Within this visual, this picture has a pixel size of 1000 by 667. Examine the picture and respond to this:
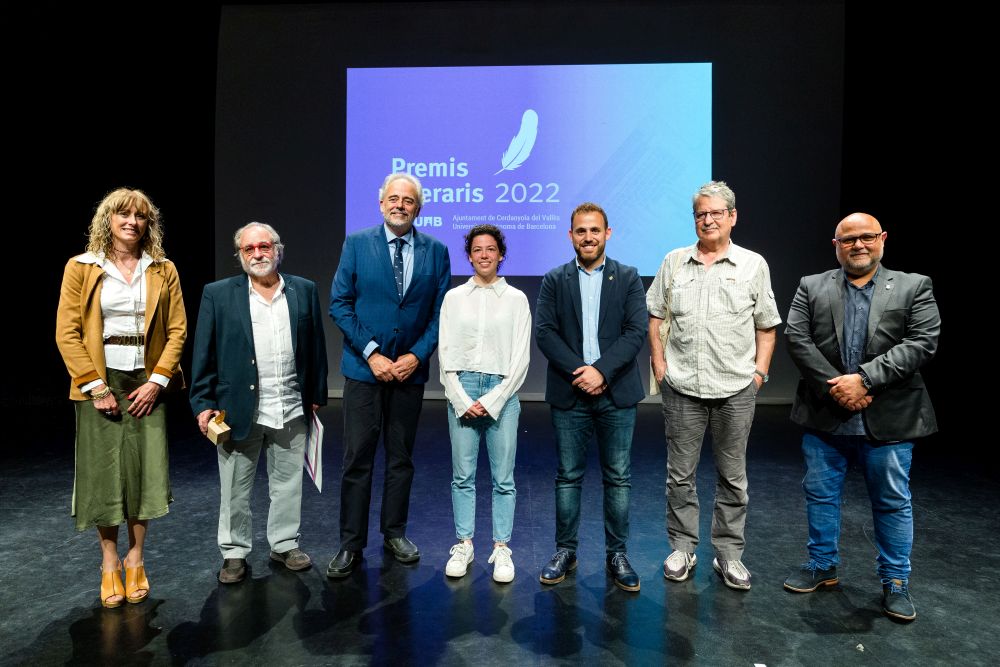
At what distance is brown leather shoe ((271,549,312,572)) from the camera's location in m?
2.65

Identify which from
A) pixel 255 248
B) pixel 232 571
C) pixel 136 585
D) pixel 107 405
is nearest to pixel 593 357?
pixel 255 248

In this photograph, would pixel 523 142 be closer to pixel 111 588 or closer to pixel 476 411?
pixel 476 411

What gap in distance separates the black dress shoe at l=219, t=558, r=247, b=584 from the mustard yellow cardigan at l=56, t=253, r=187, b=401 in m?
0.79

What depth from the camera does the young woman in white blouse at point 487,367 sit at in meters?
2.50

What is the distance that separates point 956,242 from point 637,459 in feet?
13.2

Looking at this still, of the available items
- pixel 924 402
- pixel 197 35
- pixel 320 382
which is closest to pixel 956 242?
pixel 924 402

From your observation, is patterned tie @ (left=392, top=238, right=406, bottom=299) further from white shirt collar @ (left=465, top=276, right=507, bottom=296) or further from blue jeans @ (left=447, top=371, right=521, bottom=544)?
blue jeans @ (left=447, top=371, right=521, bottom=544)

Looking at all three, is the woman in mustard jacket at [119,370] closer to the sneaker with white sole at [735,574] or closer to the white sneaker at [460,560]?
the white sneaker at [460,560]

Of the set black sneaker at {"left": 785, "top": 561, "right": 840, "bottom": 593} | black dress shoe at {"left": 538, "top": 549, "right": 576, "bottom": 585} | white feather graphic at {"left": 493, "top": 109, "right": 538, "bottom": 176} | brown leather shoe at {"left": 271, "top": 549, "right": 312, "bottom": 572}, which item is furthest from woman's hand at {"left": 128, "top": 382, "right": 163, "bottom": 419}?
white feather graphic at {"left": 493, "top": 109, "right": 538, "bottom": 176}

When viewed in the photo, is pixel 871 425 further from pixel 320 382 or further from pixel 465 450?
pixel 320 382

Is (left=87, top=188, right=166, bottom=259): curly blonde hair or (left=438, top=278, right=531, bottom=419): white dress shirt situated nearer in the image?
(left=87, top=188, right=166, bottom=259): curly blonde hair

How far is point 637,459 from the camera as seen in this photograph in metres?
4.37

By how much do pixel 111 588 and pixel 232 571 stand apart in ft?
1.35

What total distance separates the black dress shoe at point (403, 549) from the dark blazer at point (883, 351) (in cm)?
166
